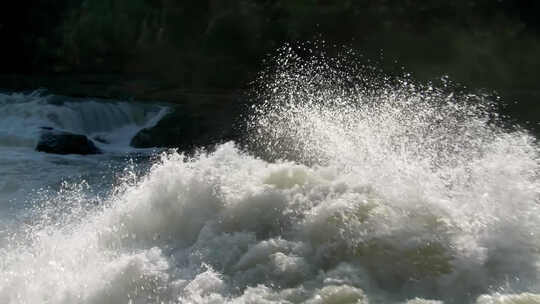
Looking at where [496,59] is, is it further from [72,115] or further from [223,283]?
[223,283]

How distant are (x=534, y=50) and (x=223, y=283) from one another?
17.6m

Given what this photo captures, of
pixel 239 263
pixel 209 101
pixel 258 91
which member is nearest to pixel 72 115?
pixel 209 101

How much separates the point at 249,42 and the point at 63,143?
31.6 feet

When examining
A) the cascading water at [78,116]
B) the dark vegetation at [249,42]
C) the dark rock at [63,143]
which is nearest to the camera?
the dark rock at [63,143]

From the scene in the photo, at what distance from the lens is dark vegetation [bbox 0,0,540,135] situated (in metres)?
19.9

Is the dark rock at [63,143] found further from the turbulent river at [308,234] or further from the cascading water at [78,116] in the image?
the turbulent river at [308,234]

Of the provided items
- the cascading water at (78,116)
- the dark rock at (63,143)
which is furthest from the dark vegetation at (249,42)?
the dark rock at (63,143)

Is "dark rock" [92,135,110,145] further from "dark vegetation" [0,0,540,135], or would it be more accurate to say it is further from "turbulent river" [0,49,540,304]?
"turbulent river" [0,49,540,304]

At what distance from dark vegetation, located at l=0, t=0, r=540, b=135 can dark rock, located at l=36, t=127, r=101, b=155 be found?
505 centimetres

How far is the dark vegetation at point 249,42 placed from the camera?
65.4 feet

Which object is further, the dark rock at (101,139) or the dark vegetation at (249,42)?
the dark vegetation at (249,42)

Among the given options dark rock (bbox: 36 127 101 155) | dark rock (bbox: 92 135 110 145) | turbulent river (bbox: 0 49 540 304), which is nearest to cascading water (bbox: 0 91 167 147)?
dark rock (bbox: 92 135 110 145)

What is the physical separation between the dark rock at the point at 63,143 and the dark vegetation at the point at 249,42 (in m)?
5.05

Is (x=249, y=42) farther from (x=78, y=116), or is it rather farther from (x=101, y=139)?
(x=101, y=139)
